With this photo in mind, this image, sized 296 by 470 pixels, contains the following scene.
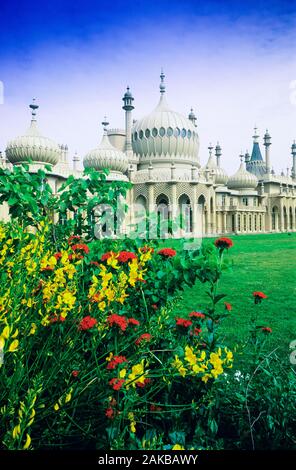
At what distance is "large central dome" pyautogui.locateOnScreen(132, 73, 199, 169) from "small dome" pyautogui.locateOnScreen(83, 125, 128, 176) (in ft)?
9.78

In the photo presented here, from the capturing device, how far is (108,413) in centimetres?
171

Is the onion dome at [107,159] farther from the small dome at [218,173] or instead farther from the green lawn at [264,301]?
the green lawn at [264,301]

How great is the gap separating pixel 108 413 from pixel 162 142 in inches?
1113

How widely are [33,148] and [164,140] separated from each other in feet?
34.2

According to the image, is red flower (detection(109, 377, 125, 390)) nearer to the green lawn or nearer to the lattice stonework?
the green lawn

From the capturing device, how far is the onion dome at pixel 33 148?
21969 millimetres

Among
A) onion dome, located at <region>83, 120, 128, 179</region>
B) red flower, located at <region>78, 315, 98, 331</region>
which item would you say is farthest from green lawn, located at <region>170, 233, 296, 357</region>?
onion dome, located at <region>83, 120, 128, 179</region>

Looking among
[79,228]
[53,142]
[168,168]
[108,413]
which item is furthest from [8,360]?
[168,168]

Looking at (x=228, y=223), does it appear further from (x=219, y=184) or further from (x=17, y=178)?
(x=17, y=178)

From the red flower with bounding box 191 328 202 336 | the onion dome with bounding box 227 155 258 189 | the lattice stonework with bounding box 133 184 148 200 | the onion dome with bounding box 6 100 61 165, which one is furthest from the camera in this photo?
the onion dome with bounding box 227 155 258 189

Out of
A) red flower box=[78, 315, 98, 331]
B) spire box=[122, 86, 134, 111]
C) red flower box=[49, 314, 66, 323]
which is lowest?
red flower box=[78, 315, 98, 331]

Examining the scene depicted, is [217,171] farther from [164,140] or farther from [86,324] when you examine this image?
[86,324]

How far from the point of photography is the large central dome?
28.9 meters

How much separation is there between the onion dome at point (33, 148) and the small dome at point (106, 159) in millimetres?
3804
